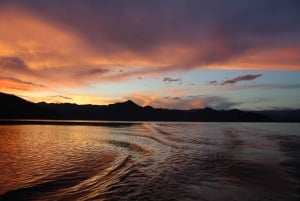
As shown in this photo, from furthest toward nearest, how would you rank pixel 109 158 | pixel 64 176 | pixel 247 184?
pixel 109 158, pixel 64 176, pixel 247 184

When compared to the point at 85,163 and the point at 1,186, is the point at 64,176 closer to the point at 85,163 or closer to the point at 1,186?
the point at 1,186

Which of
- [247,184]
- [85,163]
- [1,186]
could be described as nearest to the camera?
[1,186]

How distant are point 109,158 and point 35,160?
613 centimetres

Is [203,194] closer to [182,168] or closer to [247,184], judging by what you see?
[247,184]

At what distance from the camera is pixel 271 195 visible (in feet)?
46.9

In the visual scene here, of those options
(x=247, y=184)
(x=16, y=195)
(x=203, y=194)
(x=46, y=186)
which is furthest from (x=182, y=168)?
(x=16, y=195)

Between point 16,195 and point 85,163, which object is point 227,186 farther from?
point 85,163

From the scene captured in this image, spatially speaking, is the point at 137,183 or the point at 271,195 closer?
the point at 271,195

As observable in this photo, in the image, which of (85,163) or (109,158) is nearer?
(85,163)

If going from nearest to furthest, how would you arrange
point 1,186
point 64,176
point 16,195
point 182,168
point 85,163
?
point 16,195
point 1,186
point 64,176
point 182,168
point 85,163

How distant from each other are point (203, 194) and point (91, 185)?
5797 millimetres

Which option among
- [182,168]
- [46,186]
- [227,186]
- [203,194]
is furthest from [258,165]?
[46,186]

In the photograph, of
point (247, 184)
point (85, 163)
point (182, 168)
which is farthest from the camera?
point (85, 163)

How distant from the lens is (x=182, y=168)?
21797 millimetres
